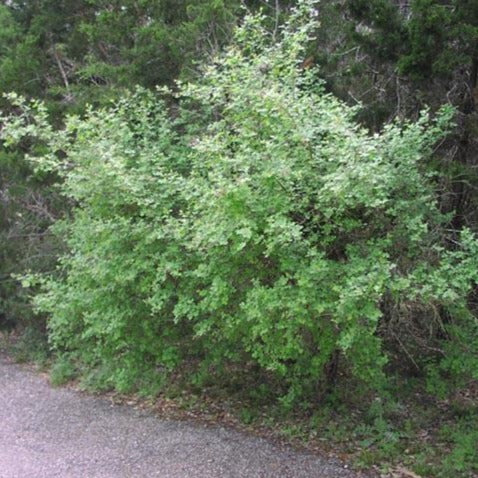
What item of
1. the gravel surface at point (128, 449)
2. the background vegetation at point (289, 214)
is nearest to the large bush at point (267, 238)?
the background vegetation at point (289, 214)

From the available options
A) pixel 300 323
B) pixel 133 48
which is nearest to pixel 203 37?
pixel 133 48

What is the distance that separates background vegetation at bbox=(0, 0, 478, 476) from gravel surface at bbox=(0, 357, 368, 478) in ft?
1.60

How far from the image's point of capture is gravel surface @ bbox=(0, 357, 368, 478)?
4777 mm

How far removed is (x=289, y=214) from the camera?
4270 millimetres

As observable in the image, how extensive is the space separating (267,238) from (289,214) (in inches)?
10.7

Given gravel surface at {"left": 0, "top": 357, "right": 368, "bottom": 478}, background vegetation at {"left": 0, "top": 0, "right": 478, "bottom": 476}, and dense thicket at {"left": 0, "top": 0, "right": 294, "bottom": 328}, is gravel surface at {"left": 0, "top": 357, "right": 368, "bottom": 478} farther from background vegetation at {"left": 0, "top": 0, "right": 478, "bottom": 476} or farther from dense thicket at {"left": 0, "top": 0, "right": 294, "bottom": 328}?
dense thicket at {"left": 0, "top": 0, "right": 294, "bottom": 328}

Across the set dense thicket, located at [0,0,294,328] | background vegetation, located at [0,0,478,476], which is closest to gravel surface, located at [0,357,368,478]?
background vegetation, located at [0,0,478,476]

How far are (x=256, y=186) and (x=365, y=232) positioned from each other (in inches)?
36.4

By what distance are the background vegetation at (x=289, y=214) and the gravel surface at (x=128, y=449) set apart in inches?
19.3

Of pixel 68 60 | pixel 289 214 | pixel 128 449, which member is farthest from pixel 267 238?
pixel 68 60

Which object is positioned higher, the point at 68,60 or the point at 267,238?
the point at 68,60

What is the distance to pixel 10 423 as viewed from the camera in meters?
6.16

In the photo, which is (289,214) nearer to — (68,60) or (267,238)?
(267,238)

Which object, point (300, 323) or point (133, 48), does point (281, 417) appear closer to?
point (300, 323)
